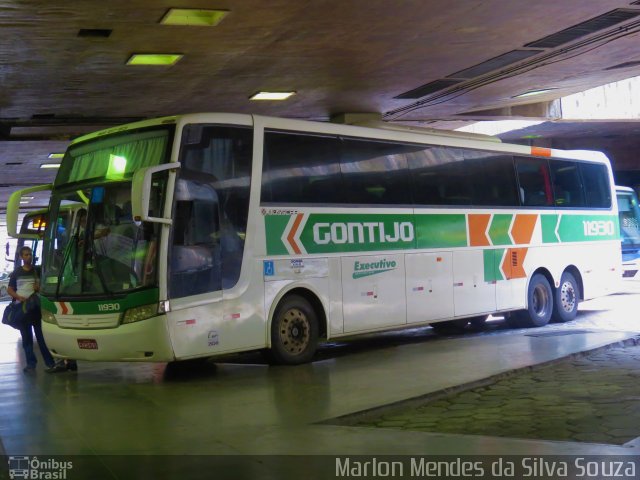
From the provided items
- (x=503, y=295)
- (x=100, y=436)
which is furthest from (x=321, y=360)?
(x=100, y=436)

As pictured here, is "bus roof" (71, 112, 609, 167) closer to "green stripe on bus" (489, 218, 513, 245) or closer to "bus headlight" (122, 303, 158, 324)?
"green stripe on bus" (489, 218, 513, 245)

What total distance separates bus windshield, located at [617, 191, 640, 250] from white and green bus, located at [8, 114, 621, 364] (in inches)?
542

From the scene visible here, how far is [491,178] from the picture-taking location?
56.2 feet

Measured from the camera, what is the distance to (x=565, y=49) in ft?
52.0

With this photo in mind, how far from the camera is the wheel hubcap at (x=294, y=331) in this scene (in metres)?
13.1

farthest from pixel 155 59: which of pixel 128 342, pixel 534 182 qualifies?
pixel 534 182

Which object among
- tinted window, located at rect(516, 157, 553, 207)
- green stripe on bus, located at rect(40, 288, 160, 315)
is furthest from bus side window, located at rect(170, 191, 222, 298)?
tinted window, located at rect(516, 157, 553, 207)

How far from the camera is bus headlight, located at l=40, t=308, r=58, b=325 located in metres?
12.6

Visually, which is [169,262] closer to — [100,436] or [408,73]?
[100,436]

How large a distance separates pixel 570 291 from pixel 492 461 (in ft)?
42.4

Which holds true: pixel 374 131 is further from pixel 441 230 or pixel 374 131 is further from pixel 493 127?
pixel 493 127

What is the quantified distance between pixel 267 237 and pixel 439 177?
14.9ft

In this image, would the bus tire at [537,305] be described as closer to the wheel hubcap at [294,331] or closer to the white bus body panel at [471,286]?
the white bus body panel at [471,286]

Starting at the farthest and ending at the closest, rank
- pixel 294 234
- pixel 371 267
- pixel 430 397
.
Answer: pixel 371 267
pixel 294 234
pixel 430 397
